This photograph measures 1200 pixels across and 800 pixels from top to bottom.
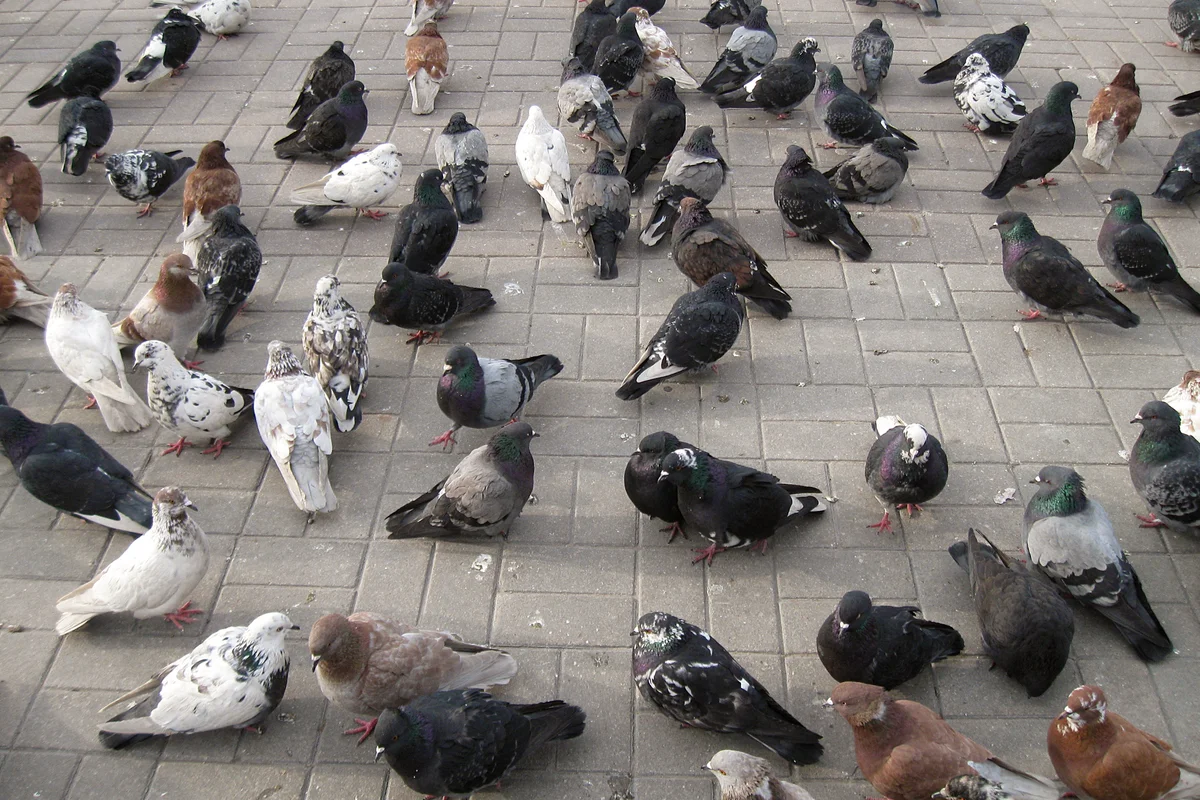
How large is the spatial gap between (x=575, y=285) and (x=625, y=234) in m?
0.67

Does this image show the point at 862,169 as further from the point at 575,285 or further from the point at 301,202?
the point at 301,202

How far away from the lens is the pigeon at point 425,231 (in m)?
6.23

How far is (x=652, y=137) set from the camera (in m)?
7.27

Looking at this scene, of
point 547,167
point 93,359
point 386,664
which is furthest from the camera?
point 547,167

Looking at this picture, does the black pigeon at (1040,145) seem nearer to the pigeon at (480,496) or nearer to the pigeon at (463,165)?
the pigeon at (463,165)

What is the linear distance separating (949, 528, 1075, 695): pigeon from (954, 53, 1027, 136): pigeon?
478 centimetres

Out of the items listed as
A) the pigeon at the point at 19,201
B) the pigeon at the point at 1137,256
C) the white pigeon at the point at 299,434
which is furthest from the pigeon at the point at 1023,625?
the pigeon at the point at 19,201

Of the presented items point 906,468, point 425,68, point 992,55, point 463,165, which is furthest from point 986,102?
point 425,68

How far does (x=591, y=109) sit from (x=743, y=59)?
65.2 inches

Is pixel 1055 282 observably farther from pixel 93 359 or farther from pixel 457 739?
pixel 93 359

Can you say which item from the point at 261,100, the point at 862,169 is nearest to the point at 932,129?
the point at 862,169

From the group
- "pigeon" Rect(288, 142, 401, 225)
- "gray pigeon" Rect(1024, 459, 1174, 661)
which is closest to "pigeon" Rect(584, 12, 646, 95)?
"pigeon" Rect(288, 142, 401, 225)

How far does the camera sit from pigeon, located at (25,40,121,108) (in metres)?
8.00

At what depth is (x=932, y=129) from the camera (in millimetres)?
8023
